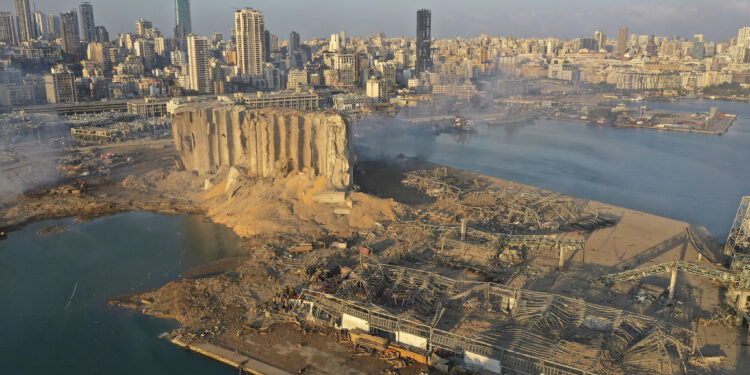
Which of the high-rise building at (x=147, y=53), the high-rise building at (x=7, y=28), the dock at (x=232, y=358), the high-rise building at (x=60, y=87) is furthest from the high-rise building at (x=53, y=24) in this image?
the dock at (x=232, y=358)

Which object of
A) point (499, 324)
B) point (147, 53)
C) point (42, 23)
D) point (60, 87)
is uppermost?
point (42, 23)

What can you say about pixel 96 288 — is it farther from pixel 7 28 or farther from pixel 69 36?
A: pixel 7 28

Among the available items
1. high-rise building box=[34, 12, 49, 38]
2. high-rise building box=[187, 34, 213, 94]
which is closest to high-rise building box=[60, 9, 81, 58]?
high-rise building box=[187, 34, 213, 94]

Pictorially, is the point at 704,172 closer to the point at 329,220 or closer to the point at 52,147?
the point at 329,220

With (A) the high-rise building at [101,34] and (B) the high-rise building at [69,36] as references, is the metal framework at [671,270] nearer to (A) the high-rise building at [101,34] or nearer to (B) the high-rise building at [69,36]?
(B) the high-rise building at [69,36]

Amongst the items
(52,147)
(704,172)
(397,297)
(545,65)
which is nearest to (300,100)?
(52,147)

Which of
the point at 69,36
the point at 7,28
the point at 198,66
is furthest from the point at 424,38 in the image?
the point at 7,28
